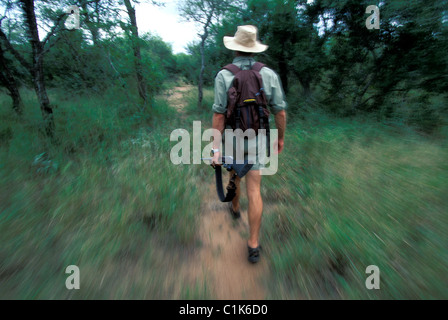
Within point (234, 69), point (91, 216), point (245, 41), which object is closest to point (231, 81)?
point (234, 69)

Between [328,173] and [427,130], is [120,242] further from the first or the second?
[427,130]

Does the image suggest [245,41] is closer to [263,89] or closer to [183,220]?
[263,89]

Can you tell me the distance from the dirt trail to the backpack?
1.17 metres

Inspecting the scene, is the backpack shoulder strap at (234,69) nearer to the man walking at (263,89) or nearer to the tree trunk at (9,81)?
the man walking at (263,89)

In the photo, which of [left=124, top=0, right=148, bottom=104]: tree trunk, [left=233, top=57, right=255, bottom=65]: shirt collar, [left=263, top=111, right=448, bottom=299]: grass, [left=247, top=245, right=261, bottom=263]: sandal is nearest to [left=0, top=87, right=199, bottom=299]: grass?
[left=247, top=245, right=261, bottom=263]: sandal

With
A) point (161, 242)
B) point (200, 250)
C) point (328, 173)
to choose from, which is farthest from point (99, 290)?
point (328, 173)

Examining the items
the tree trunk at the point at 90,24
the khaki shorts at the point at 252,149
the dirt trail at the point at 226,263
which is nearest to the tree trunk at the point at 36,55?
the tree trunk at the point at 90,24

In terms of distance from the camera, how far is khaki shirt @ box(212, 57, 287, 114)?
171 centimetres

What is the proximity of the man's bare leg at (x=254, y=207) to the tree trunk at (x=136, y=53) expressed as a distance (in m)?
4.49

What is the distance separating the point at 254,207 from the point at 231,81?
1.14 meters

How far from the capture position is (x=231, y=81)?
1.70 metres

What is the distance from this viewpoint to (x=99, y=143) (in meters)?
4.00

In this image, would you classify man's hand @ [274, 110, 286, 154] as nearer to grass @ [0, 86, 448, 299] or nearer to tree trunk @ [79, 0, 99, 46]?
grass @ [0, 86, 448, 299]
